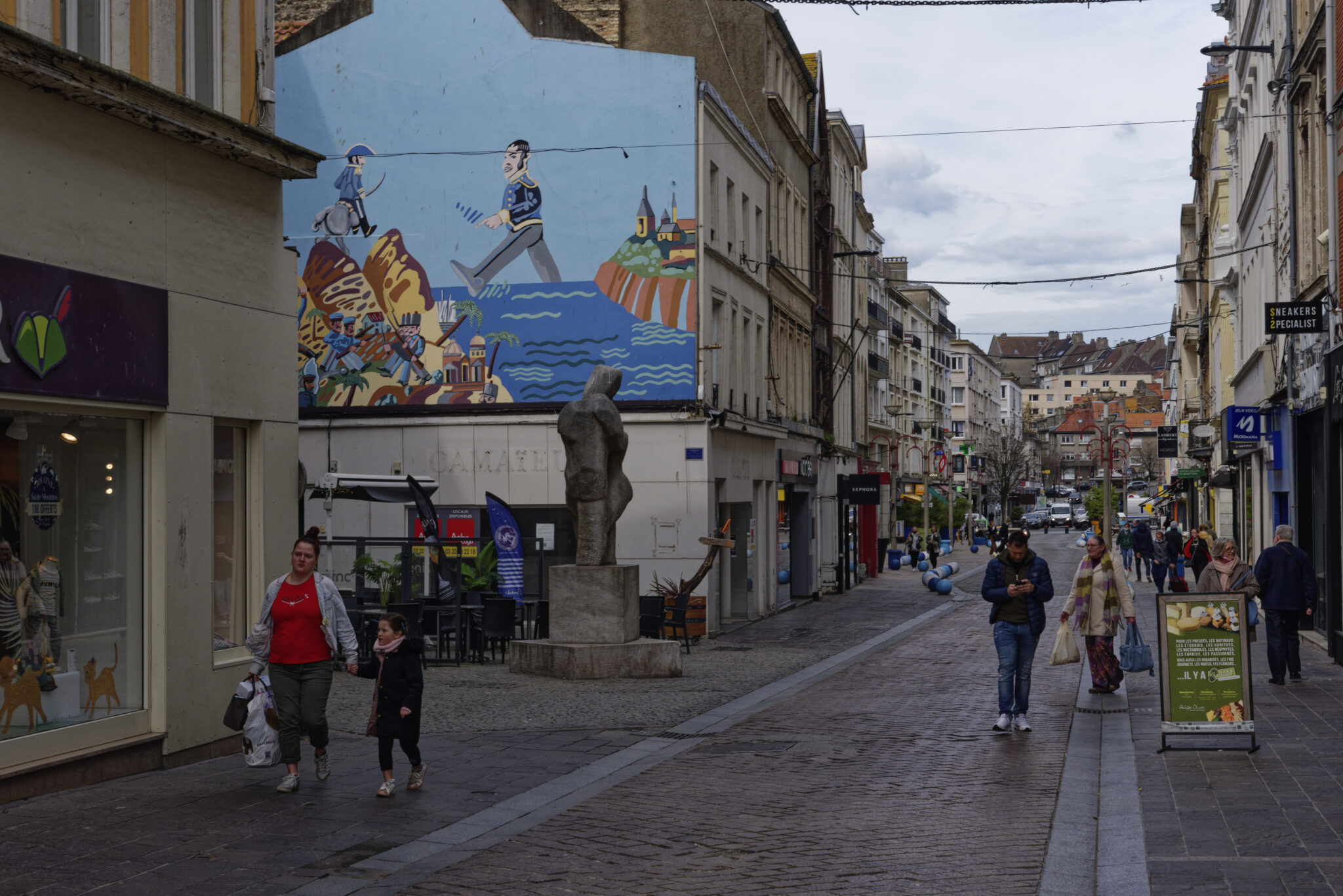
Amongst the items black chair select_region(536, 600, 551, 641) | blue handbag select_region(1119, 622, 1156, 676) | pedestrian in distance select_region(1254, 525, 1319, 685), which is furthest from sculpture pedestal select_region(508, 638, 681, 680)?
pedestrian in distance select_region(1254, 525, 1319, 685)

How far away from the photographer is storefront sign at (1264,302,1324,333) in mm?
20094

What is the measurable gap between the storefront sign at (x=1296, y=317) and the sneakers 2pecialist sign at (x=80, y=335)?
15.2 m

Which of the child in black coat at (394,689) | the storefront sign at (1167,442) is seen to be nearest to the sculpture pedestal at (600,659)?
the child in black coat at (394,689)

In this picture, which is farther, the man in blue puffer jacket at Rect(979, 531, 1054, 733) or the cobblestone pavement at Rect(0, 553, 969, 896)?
the man in blue puffer jacket at Rect(979, 531, 1054, 733)

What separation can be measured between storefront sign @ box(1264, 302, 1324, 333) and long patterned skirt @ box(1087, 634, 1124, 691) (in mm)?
7109

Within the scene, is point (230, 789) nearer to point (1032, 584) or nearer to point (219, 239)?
point (219, 239)

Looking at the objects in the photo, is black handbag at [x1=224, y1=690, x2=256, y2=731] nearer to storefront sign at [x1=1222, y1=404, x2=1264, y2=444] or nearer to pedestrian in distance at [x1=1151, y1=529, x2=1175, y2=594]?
storefront sign at [x1=1222, y1=404, x2=1264, y2=444]

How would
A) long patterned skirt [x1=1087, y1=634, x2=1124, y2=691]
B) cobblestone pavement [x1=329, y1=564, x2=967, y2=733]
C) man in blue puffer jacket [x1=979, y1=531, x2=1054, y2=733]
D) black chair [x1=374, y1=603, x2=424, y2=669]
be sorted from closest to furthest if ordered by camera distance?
man in blue puffer jacket [x1=979, y1=531, x2=1054, y2=733] < cobblestone pavement [x1=329, y1=564, x2=967, y2=733] < long patterned skirt [x1=1087, y1=634, x2=1124, y2=691] < black chair [x1=374, y1=603, x2=424, y2=669]

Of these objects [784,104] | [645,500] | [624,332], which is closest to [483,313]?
[624,332]

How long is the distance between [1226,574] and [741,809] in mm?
9084

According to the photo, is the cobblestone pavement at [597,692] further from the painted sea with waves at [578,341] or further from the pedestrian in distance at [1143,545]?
the pedestrian in distance at [1143,545]

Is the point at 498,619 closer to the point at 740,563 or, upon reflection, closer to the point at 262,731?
the point at 262,731

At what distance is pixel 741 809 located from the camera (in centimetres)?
959

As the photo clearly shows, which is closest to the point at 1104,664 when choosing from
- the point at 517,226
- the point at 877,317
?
the point at 517,226
